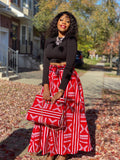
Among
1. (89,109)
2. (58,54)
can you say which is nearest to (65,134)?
(58,54)

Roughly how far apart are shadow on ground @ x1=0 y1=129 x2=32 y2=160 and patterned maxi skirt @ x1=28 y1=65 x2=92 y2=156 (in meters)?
0.52

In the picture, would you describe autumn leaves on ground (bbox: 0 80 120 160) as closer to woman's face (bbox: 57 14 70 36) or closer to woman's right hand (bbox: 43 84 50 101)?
woman's right hand (bbox: 43 84 50 101)

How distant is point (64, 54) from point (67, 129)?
952mm

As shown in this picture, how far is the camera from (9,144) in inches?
137

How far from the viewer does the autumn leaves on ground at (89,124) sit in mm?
3263

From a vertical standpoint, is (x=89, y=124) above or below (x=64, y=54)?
below

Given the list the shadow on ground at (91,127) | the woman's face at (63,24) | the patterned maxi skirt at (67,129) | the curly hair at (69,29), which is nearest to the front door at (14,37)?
the shadow on ground at (91,127)

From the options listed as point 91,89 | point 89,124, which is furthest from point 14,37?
point 89,124

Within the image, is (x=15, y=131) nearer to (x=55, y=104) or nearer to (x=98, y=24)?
(x=55, y=104)

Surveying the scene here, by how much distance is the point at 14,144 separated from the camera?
3.48 metres

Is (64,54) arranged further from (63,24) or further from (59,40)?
(63,24)

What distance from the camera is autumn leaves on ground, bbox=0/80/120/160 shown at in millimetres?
3263

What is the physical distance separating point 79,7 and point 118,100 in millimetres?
11686

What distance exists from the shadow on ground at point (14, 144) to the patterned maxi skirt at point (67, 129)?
1.71 feet
